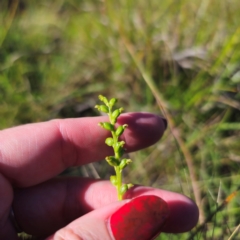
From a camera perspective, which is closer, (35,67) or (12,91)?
(12,91)

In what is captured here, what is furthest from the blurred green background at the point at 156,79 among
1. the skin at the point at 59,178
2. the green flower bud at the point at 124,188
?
the green flower bud at the point at 124,188

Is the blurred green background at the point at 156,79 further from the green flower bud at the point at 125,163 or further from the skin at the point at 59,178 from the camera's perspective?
the green flower bud at the point at 125,163

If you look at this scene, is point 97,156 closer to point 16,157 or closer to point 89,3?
point 16,157

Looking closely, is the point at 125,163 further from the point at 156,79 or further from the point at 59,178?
the point at 156,79

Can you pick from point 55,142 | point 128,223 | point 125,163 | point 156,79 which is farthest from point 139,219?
point 156,79

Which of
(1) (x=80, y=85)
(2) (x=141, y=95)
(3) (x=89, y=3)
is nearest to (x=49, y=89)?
(1) (x=80, y=85)

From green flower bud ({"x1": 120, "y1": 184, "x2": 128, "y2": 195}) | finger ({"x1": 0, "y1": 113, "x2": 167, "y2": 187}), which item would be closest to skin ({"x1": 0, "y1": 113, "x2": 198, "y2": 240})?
finger ({"x1": 0, "y1": 113, "x2": 167, "y2": 187})
